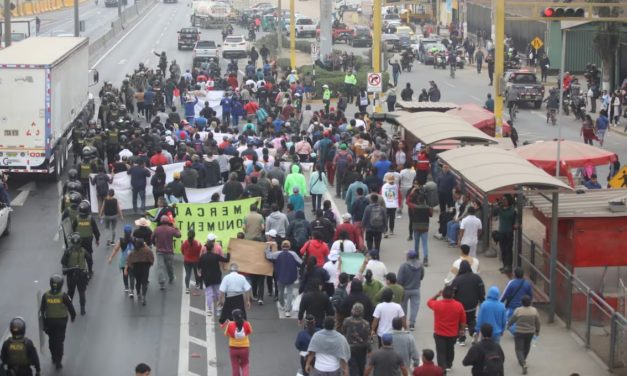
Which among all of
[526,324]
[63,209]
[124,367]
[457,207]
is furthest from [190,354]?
[457,207]

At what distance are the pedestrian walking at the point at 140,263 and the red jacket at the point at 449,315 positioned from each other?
6020 mm

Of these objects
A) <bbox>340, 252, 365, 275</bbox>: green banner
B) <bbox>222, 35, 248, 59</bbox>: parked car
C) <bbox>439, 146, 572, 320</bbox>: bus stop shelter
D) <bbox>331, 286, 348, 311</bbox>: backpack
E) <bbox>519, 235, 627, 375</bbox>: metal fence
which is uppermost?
<bbox>222, 35, 248, 59</bbox>: parked car

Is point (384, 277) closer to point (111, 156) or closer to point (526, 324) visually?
point (526, 324)

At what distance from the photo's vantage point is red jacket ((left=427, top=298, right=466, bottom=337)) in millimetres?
17156

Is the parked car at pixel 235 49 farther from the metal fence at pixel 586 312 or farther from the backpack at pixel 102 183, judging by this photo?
the metal fence at pixel 586 312

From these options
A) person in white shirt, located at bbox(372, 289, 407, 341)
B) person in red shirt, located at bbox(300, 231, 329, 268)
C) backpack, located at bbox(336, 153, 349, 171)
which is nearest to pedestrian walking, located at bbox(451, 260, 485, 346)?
person in white shirt, located at bbox(372, 289, 407, 341)

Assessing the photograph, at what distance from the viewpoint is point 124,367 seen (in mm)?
18797

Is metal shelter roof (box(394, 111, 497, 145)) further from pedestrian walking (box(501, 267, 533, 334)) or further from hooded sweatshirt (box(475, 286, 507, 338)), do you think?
hooded sweatshirt (box(475, 286, 507, 338))

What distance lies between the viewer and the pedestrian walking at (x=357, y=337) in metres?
16.7

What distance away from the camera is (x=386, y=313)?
679 inches

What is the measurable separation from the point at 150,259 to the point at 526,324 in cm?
681

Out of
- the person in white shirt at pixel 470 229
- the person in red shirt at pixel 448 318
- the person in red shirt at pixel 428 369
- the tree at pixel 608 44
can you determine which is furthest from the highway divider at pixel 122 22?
the person in red shirt at pixel 428 369

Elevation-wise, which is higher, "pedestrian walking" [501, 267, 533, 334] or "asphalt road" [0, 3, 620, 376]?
"pedestrian walking" [501, 267, 533, 334]

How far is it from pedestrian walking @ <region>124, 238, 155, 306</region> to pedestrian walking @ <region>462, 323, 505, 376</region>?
7392 millimetres
